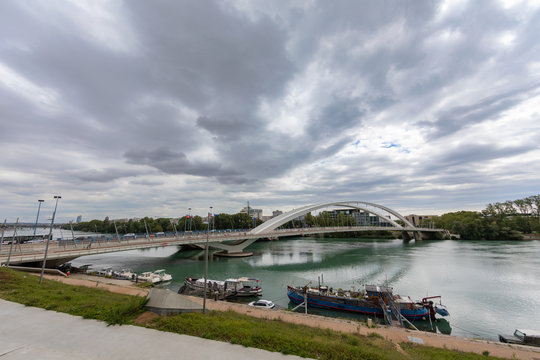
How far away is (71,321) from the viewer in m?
6.68

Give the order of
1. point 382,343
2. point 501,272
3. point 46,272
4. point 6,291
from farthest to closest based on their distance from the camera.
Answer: point 501,272 → point 46,272 → point 6,291 → point 382,343

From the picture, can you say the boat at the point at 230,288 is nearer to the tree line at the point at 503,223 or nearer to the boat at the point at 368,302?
the boat at the point at 368,302

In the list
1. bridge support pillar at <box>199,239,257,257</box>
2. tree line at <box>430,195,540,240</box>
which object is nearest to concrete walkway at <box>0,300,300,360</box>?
bridge support pillar at <box>199,239,257,257</box>

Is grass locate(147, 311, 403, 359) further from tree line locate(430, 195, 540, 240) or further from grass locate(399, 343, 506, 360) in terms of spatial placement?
tree line locate(430, 195, 540, 240)

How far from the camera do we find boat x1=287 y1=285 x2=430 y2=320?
43.8 ft

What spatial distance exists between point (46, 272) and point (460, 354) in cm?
2832

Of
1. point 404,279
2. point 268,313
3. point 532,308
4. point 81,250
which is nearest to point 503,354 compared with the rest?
point 268,313

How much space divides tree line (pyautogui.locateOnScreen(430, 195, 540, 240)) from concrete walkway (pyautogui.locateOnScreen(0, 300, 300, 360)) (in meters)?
82.6

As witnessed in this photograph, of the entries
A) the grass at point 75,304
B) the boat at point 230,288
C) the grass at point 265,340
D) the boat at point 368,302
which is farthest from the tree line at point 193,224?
the grass at point 265,340

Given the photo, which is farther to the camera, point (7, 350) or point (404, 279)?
point (404, 279)

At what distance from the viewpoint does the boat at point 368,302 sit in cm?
1335

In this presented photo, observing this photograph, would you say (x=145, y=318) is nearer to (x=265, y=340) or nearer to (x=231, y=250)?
(x=265, y=340)

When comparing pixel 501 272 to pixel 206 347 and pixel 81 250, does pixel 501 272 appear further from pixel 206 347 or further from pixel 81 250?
pixel 81 250

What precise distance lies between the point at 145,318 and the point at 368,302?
12.5 metres
